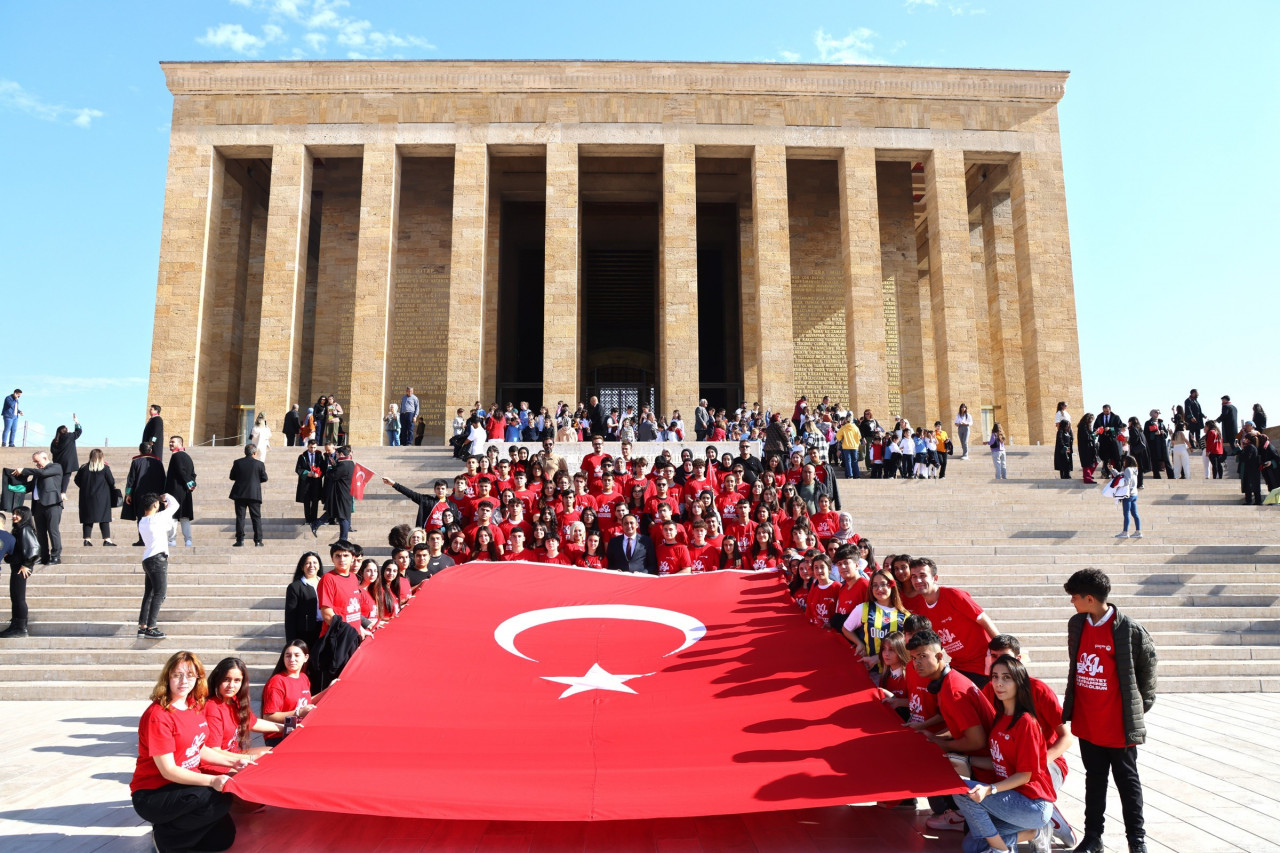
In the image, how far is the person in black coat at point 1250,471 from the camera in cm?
1380

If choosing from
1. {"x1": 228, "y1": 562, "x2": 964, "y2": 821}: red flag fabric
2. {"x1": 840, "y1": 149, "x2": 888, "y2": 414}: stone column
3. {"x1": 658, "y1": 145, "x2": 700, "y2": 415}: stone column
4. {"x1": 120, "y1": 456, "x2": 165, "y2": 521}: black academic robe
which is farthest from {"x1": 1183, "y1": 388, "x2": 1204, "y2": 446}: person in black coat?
{"x1": 120, "y1": 456, "x2": 165, "y2": 521}: black academic robe

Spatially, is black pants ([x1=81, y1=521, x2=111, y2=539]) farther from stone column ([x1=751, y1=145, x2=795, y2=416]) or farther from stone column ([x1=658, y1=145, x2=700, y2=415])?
stone column ([x1=751, y1=145, x2=795, y2=416])

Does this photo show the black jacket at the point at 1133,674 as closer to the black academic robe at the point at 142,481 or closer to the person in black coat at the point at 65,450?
the black academic robe at the point at 142,481

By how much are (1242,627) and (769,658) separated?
712 centimetres

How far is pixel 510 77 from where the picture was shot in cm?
2388

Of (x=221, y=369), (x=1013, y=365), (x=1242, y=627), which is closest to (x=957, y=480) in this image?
(x=1242, y=627)

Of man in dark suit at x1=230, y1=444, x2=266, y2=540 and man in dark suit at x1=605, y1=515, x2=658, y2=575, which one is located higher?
man in dark suit at x1=230, y1=444, x2=266, y2=540

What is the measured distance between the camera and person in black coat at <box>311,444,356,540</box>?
11031 mm

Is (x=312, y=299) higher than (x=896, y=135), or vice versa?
(x=896, y=135)

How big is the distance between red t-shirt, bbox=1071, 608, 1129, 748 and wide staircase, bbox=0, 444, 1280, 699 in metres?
3.61

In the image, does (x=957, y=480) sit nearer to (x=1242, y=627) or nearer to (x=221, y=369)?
(x=1242, y=627)

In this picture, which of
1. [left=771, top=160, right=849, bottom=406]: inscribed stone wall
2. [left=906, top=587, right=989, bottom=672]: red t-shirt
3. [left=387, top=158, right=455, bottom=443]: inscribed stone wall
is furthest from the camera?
[left=771, top=160, right=849, bottom=406]: inscribed stone wall

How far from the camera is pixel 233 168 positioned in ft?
84.1

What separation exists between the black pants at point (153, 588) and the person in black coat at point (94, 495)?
3.45 meters
